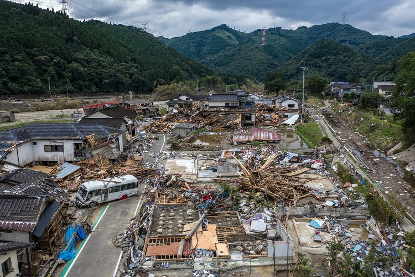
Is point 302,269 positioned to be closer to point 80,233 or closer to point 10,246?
point 80,233

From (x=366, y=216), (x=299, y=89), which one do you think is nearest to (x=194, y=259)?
(x=366, y=216)

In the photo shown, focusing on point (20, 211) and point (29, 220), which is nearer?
point (29, 220)

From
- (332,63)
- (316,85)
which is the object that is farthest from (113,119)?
(332,63)

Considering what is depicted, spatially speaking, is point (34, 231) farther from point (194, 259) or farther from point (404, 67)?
point (404, 67)

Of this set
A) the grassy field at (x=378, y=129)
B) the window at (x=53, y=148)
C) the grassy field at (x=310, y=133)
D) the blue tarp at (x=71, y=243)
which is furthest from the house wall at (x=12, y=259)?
the grassy field at (x=378, y=129)

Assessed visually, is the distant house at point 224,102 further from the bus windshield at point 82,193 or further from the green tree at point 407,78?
the bus windshield at point 82,193

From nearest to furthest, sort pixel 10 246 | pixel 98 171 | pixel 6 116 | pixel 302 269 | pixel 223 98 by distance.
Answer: pixel 10 246 < pixel 302 269 < pixel 98 171 < pixel 6 116 < pixel 223 98

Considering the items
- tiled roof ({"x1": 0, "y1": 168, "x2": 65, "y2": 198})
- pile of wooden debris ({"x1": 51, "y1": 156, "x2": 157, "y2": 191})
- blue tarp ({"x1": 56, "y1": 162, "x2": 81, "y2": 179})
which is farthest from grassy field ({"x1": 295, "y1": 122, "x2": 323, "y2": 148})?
tiled roof ({"x1": 0, "y1": 168, "x2": 65, "y2": 198})
